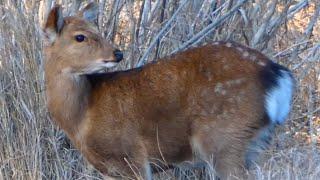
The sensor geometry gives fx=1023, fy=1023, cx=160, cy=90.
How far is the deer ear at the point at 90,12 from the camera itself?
8117 mm

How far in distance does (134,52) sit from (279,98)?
5.89 feet

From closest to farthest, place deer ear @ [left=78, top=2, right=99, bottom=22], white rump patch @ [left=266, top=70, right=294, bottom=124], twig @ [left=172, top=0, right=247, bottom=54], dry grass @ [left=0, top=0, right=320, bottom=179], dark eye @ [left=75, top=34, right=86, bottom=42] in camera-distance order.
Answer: white rump patch @ [left=266, top=70, right=294, bottom=124] < dark eye @ [left=75, top=34, right=86, bottom=42] < deer ear @ [left=78, top=2, right=99, bottom=22] < dry grass @ [left=0, top=0, right=320, bottom=179] < twig @ [left=172, top=0, right=247, bottom=54]

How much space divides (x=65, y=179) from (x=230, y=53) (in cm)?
172

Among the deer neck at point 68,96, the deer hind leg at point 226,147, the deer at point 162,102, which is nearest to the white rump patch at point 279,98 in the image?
the deer at point 162,102

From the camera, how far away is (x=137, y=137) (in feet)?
25.3

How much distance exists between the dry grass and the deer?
473mm

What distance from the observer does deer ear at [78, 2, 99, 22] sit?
320 inches

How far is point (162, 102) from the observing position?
303 inches

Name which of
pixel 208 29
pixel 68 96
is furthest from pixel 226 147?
pixel 208 29

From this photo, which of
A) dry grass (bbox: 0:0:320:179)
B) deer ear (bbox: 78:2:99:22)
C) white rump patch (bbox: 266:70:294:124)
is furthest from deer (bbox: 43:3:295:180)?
dry grass (bbox: 0:0:320:179)

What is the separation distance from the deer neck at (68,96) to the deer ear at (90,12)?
1.92ft

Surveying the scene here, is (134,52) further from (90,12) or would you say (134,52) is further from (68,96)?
(68,96)

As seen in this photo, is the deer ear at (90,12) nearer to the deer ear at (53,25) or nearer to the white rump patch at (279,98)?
the deer ear at (53,25)

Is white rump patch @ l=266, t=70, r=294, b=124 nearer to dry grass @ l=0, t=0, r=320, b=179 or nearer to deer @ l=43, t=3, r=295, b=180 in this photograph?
deer @ l=43, t=3, r=295, b=180
